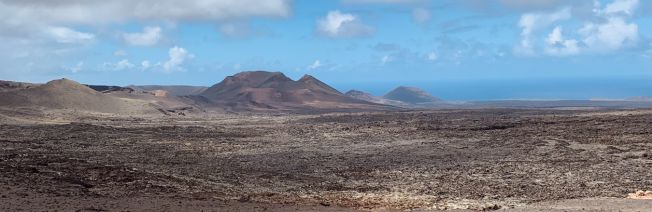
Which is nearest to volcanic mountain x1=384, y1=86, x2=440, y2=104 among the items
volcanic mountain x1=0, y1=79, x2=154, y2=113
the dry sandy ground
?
volcanic mountain x1=0, y1=79, x2=154, y2=113

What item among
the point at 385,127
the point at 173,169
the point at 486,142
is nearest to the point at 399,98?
the point at 385,127

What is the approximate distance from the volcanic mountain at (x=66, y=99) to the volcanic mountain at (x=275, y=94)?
74.7 feet

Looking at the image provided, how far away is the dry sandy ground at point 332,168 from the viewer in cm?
1539

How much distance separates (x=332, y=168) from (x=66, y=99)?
144ft

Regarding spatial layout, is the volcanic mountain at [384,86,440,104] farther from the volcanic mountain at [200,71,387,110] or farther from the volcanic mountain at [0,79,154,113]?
the volcanic mountain at [0,79,154,113]

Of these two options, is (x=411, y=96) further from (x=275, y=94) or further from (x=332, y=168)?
(x=332, y=168)

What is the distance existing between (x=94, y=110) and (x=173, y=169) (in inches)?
1609

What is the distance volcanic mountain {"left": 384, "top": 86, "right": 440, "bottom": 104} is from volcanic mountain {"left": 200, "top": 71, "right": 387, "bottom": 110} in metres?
31.9

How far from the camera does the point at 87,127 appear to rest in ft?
127

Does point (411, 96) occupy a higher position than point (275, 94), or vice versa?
point (275, 94)

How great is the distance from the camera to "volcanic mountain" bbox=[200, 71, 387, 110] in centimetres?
9381

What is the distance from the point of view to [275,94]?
339 feet

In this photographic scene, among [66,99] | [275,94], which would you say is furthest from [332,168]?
[275,94]

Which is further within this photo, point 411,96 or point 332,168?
point 411,96
